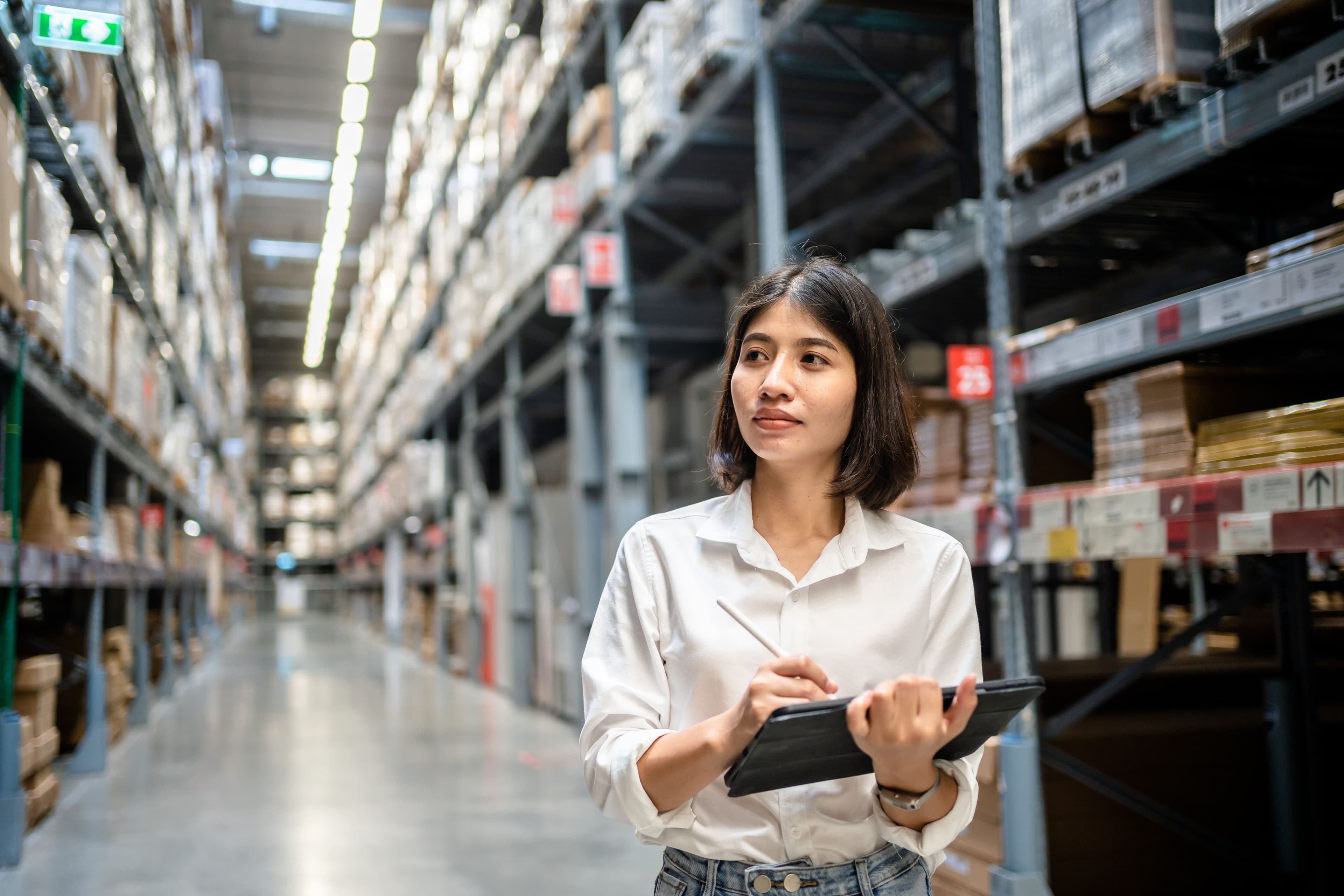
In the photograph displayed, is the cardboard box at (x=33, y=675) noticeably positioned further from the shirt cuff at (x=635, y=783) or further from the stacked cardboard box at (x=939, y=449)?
the shirt cuff at (x=635, y=783)

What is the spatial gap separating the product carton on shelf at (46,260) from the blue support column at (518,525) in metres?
5.75

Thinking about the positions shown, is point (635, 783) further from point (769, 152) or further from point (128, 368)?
point (128, 368)

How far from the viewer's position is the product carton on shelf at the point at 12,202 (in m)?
4.38

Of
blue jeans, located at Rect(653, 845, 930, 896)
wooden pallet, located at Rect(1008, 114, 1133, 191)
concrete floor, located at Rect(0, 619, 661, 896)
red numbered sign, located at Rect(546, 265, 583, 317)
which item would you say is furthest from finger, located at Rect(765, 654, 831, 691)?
red numbered sign, located at Rect(546, 265, 583, 317)

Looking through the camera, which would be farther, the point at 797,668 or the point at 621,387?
the point at 621,387

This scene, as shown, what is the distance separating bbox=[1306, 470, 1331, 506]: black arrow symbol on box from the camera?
260 cm

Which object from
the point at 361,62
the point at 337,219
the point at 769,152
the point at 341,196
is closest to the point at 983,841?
the point at 769,152

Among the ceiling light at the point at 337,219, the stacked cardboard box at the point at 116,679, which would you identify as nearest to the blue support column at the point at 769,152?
the stacked cardboard box at the point at 116,679

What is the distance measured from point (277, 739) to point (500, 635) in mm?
4224

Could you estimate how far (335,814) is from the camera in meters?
6.00

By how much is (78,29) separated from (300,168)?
59.8 ft

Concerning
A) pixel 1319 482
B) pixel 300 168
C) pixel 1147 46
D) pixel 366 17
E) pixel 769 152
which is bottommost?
pixel 1319 482

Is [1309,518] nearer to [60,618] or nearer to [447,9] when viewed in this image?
[60,618]

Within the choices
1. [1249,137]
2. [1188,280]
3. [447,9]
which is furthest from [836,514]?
[447,9]
